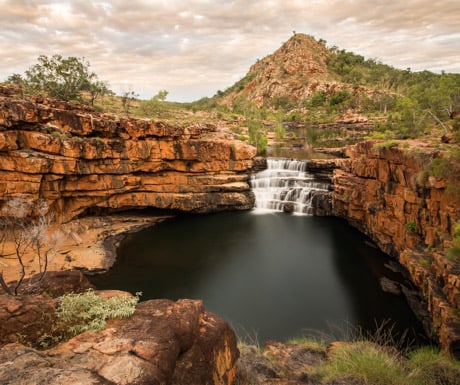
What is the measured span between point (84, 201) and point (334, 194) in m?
20.1

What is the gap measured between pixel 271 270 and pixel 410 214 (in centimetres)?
826

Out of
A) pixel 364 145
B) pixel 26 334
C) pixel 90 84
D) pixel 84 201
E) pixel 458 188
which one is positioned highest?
pixel 90 84

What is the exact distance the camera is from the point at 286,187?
2661 centimetres

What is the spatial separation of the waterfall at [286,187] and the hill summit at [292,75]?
67.0 meters

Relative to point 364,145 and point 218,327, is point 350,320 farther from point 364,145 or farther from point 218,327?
point 364,145

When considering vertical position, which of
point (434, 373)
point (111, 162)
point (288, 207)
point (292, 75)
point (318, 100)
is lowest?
point (288, 207)

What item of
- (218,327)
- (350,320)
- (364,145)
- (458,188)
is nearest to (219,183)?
(364,145)

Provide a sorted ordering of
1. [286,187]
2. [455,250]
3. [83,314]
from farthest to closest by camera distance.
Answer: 1. [286,187]
2. [455,250]
3. [83,314]

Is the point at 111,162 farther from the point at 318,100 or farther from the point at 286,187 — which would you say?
the point at 318,100

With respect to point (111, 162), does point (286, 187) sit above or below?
below

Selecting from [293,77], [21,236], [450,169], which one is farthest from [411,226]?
[293,77]

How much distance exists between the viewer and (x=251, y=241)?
838 inches

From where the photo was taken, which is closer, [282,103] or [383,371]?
[383,371]

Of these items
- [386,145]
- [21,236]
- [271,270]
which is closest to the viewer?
[21,236]
